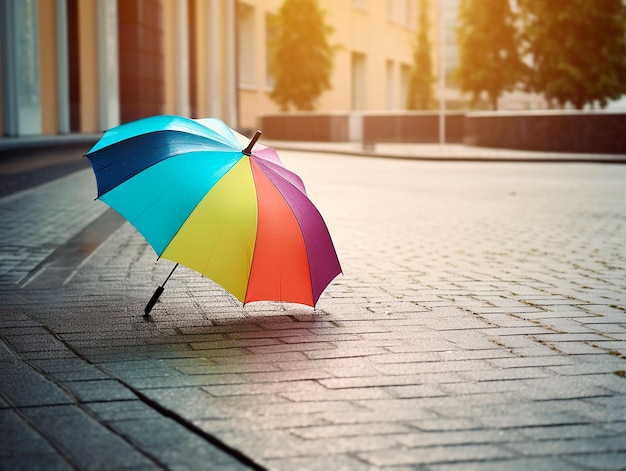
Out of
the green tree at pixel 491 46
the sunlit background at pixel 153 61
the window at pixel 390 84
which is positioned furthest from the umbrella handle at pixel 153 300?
the window at pixel 390 84

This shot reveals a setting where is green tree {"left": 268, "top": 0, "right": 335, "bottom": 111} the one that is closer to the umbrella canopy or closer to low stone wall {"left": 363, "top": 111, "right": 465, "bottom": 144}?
low stone wall {"left": 363, "top": 111, "right": 465, "bottom": 144}

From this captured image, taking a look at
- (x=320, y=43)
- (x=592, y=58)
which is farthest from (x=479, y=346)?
→ (x=320, y=43)

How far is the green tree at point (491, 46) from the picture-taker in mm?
39531

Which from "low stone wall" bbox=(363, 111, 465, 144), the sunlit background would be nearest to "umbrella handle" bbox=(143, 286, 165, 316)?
the sunlit background

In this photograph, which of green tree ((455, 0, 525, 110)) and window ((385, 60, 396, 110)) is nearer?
green tree ((455, 0, 525, 110))

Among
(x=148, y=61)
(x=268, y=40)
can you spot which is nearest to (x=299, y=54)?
(x=268, y=40)

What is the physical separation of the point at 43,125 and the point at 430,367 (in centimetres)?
1716

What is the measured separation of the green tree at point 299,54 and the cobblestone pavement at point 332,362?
31.5 m

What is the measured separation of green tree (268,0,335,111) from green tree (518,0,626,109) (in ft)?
27.2

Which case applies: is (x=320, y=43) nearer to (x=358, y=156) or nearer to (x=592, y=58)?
(x=592, y=58)

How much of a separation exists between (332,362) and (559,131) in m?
24.9

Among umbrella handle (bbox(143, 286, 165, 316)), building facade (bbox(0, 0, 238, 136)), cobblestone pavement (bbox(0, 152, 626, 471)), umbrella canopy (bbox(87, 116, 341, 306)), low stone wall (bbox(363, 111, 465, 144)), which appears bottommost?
cobblestone pavement (bbox(0, 152, 626, 471))

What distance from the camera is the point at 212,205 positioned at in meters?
5.06

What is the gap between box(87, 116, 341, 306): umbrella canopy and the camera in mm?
5043
